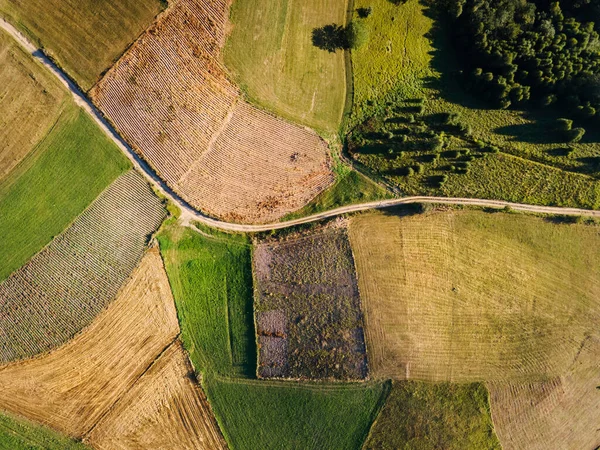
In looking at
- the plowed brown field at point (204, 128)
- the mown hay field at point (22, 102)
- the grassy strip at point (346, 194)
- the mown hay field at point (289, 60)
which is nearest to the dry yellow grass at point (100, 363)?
the plowed brown field at point (204, 128)

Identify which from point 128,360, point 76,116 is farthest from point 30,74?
point 128,360

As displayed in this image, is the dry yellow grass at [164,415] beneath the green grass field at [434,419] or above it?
above

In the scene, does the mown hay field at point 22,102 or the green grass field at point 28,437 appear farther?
the green grass field at point 28,437

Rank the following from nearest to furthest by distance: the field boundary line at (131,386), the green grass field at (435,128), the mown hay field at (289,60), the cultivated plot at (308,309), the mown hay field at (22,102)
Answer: the mown hay field at (22,102), the mown hay field at (289,60), the field boundary line at (131,386), the cultivated plot at (308,309), the green grass field at (435,128)

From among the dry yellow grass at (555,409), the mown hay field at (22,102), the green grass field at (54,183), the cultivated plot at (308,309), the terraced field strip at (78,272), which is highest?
the mown hay field at (22,102)

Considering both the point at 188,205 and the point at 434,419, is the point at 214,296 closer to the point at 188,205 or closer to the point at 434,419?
the point at 188,205

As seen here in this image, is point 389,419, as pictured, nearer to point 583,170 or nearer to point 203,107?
point 583,170

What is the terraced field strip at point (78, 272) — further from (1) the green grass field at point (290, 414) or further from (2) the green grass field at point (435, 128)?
(2) the green grass field at point (435, 128)
